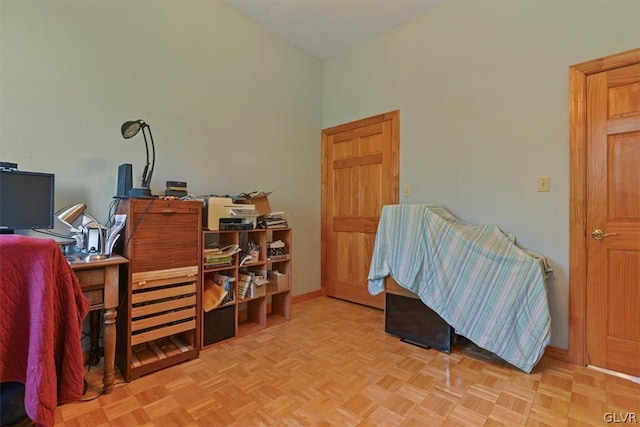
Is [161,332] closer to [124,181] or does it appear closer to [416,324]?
[124,181]

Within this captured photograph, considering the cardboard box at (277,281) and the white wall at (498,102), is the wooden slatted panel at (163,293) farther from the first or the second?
the white wall at (498,102)

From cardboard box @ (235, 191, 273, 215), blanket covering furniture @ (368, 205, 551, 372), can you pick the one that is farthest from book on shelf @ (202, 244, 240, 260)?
blanket covering furniture @ (368, 205, 551, 372)

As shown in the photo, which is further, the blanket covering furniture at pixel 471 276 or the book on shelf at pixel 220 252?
the book on shelf at pixel 220 252

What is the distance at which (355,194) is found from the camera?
335 cm

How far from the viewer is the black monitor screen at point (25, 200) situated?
153 centimetres

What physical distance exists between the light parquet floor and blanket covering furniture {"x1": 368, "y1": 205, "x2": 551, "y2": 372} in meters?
0.22

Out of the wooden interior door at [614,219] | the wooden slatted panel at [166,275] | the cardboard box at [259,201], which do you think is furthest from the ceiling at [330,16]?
the wooden slatted panel at [166,275]

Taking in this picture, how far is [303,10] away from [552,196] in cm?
258

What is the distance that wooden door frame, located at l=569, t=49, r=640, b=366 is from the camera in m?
1.98

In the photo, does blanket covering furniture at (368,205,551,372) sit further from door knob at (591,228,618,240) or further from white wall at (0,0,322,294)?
white wall at (0,0,322,294)

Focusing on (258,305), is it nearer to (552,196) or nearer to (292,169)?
(292,169)

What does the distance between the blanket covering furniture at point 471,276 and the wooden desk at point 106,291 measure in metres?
1.79

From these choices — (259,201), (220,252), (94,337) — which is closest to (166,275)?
(220,252)

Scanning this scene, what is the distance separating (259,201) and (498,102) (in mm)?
2078
